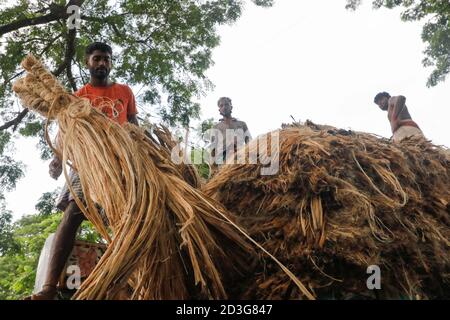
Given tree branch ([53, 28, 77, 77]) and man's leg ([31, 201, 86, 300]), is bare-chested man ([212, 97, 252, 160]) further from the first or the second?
tree branch ([53, 28, 77, 77])

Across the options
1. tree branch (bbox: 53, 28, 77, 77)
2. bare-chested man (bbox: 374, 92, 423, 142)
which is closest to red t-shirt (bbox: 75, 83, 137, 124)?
bare-chested man (bbox: 374, 92, 423, 142)

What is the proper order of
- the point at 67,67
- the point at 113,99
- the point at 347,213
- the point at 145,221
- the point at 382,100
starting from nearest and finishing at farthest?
the point at 145,221, the point at 347,213, the point at 113,99, the point at 382,100, the point at 67,67

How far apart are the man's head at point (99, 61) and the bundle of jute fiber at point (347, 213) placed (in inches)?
41.9

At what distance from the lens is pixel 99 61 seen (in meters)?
2.73

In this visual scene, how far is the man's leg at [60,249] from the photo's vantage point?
1.88 metres

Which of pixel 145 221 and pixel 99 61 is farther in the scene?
pixel 99 61

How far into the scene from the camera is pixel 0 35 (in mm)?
6656

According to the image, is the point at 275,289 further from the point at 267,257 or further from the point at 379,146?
the point at 379,146

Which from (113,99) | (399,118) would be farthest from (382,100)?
(113,99)

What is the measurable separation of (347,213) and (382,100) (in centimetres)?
316

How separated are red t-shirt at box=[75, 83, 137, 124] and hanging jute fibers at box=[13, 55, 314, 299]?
49 cm

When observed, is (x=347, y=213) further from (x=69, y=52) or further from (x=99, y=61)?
(x=69, y=52)

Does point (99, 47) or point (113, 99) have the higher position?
point (99, 47)

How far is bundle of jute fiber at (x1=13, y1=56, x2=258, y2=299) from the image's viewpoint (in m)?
1.41
